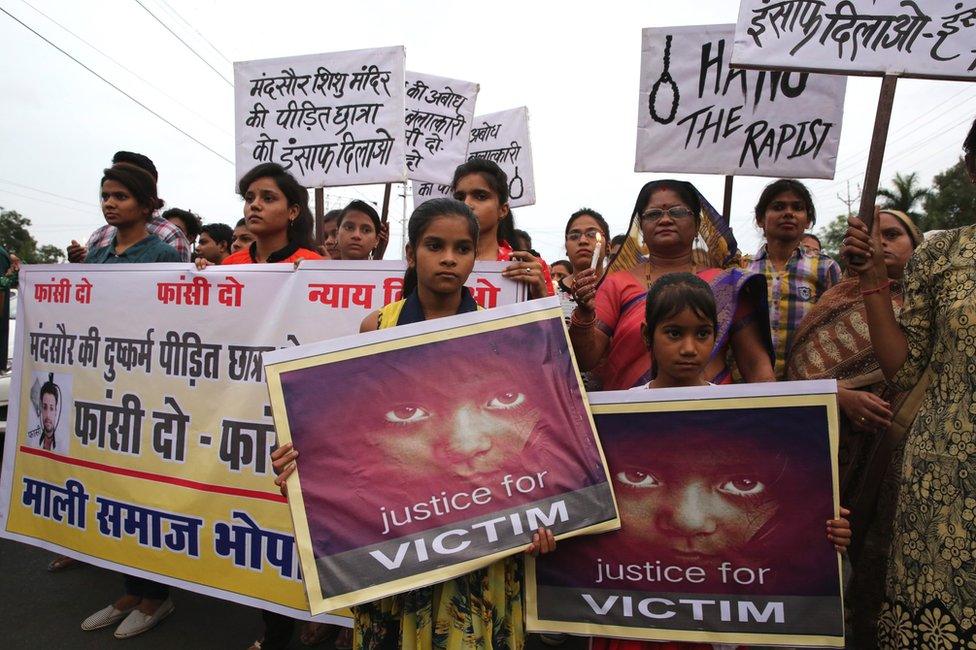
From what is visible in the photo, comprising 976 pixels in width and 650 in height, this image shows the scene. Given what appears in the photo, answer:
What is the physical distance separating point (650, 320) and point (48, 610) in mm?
3196

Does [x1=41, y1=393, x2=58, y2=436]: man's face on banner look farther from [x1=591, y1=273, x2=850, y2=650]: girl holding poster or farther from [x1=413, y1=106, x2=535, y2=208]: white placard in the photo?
[x1=413, y1=106, x2=535, y2=208]: white placard

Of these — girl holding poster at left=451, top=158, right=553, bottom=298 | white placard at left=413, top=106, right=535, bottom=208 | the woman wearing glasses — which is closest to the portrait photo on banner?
girl holding poster at left=451, top=158, right=553, bottom=298

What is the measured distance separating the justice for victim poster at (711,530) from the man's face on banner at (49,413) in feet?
8.28

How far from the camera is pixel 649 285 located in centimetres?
228

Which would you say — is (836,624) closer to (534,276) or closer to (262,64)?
(534,276)

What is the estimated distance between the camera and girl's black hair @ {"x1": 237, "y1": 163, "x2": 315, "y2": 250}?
2908mm

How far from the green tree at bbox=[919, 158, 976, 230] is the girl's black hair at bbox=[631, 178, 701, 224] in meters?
33.1

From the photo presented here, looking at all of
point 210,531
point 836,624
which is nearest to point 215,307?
point 210,531

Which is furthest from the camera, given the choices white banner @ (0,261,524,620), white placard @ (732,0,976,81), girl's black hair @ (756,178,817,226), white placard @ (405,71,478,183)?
white placard @ (405,71,478,183)

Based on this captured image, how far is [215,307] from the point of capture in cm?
266

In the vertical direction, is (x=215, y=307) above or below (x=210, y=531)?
above

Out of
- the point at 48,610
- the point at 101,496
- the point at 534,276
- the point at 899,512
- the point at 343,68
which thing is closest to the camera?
the point at 899,512

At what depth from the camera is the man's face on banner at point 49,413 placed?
9.54 feet

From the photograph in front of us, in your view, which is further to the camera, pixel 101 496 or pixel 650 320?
pixel 101 496
